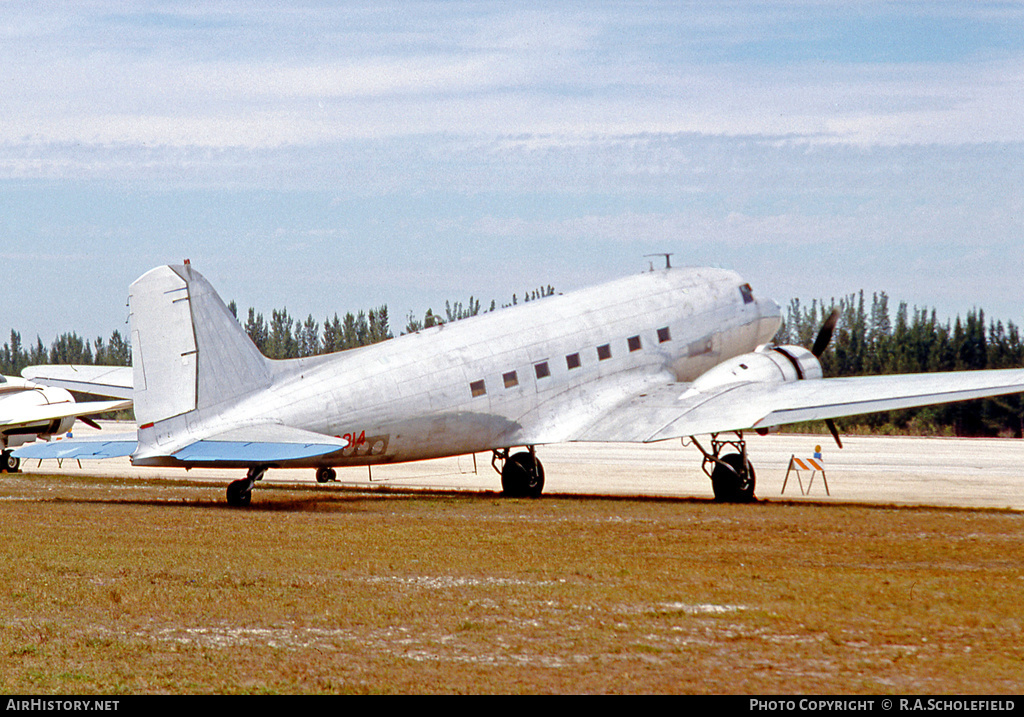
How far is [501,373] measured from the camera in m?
28.9

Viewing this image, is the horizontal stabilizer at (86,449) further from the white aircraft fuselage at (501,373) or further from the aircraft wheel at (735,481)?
the aircraft wheel at (735,481)

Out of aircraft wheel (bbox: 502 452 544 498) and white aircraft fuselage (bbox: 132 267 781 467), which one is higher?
white aircraft fuselage (bbox: 132 267 781 467)

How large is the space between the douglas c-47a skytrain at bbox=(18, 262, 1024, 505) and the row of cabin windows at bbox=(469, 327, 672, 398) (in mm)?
31

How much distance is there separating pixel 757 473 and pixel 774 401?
15390 millimetres

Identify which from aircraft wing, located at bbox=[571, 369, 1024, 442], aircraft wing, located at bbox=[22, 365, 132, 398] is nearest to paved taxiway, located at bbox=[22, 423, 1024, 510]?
aircraft wing, located at bbox=[571, 369, 1024, 442]

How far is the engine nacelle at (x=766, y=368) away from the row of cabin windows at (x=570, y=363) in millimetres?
1530

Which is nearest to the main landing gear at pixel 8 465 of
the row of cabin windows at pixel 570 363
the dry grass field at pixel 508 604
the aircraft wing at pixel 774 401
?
the dry grass field at pixel 508 604

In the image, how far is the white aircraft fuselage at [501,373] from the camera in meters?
25.6

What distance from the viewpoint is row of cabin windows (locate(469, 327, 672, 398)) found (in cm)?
2850

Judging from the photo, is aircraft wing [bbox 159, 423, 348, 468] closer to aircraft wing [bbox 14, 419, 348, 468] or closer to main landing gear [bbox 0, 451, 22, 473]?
aircraft wing [bbox 14, 419, 348, 468]

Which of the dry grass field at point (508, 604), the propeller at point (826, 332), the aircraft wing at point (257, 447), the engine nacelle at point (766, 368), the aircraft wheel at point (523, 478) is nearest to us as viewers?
the dry grass field at point (508, 604)

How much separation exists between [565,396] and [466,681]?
20.2 meters
